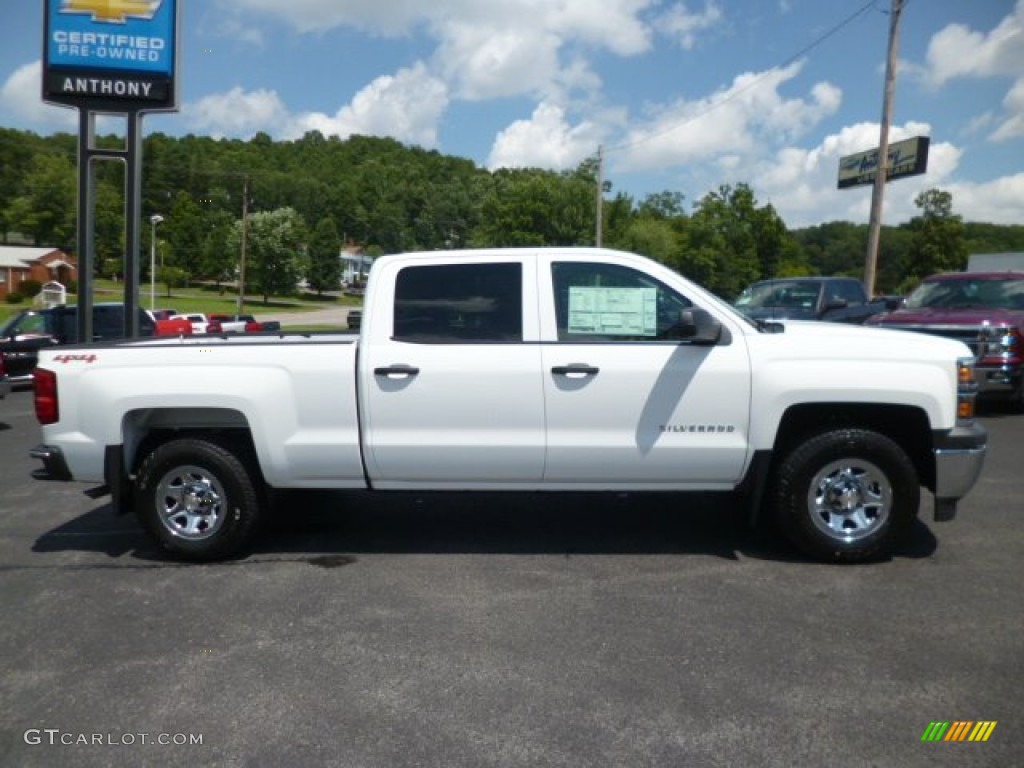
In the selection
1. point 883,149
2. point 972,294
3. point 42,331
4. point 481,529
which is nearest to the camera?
point 481,529

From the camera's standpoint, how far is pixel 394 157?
75.4 meters

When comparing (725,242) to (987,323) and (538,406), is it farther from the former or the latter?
(538,406)

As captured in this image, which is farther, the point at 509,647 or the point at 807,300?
the point at 807,300

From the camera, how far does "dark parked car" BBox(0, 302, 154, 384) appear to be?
1552 cm

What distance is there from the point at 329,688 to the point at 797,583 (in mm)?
2725

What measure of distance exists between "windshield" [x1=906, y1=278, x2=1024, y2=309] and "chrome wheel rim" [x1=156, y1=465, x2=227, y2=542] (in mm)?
9988

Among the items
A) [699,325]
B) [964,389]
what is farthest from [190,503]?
[964,389]

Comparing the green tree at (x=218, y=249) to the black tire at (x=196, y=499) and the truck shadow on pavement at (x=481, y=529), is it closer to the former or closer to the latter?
the truck shadow on pavement at (x=481, y=529)

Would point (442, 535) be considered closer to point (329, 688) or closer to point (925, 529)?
point (329, 688)

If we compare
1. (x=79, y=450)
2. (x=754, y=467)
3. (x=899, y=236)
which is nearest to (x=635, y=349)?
(x=754, y=467)

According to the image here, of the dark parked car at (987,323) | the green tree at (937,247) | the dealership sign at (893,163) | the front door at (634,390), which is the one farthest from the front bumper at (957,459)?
the green tree at (937,247)

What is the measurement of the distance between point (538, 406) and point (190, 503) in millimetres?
2314

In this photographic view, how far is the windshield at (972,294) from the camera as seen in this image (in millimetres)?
11430

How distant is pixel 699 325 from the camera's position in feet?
15.5
